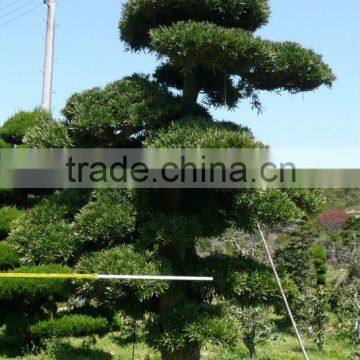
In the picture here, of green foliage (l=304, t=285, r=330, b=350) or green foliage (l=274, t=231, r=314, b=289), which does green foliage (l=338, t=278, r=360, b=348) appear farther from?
green foliage (l=274, t=231, r=314, b=289)

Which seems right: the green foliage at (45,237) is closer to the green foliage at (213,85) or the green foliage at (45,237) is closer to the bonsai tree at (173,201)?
the bonsai tree at (173,201)

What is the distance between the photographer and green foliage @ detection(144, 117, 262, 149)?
2.87 meters

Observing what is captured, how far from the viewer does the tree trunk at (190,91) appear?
3.60 m

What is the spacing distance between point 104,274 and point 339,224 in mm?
13755

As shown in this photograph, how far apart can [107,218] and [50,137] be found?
64 cm

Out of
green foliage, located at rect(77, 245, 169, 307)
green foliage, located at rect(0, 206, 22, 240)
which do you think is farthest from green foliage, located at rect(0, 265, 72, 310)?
green foliage, located at rect(0, 206, 22, 240)

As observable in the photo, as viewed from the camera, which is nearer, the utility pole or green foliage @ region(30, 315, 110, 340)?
green foliage @ region(30, 315, 110, 340)

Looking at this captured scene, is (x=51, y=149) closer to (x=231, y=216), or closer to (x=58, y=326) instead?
(x=231, y=216)

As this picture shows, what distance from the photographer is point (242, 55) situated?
126 inches

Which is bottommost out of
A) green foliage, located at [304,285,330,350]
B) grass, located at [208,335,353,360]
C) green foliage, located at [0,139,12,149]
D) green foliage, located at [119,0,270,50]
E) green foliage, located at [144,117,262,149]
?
grass, located at [208,335,353,360]

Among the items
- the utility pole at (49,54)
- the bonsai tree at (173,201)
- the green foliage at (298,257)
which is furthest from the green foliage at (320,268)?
the bonsai tree at (173,201)

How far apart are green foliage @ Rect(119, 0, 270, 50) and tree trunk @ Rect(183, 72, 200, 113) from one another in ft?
1.18

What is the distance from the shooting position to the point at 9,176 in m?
4.40

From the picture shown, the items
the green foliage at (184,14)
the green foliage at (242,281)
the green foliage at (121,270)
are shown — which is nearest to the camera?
the green foliage at (121,270)
